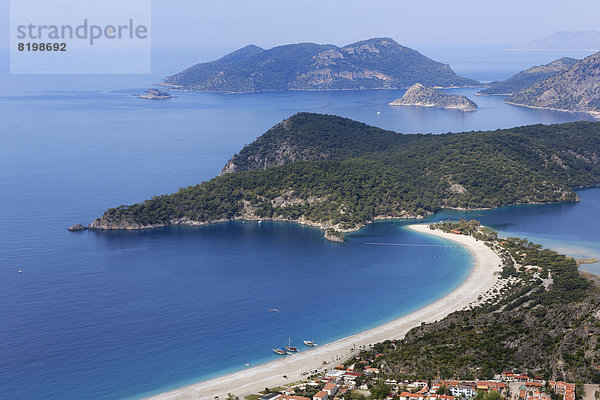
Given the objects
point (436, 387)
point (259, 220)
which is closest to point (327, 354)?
point (436, 387)

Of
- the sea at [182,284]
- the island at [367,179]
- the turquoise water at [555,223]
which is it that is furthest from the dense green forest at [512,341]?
the island at [367,179]

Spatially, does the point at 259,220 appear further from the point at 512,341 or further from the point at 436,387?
the point at 436,387

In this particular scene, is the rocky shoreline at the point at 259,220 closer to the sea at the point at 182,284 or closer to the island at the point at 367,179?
the island at the point at 367,179

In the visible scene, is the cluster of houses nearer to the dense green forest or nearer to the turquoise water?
the dense green forest

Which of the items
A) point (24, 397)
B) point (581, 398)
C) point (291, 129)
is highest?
point (291, 129)

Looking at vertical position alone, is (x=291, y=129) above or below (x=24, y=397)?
above

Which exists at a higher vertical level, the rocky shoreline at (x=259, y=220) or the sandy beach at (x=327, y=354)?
the rocky shoreline at (x=259, y=220)

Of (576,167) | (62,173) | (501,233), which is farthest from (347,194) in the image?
(62,173)

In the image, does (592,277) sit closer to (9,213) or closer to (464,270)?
(464,270)
